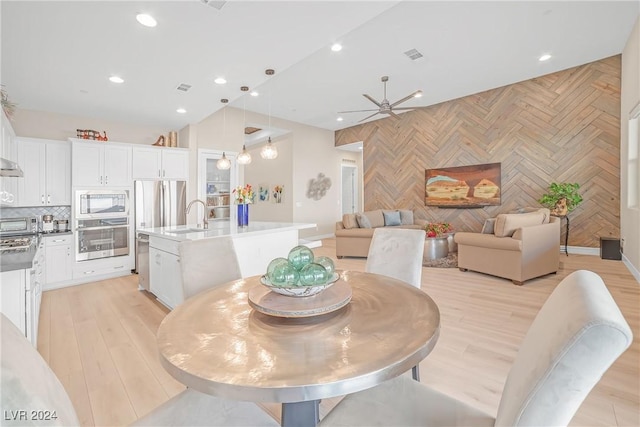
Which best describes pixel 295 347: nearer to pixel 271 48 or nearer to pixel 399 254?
pixel 399 254

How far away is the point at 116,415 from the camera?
5.41ft

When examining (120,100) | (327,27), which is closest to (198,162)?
(120,100)

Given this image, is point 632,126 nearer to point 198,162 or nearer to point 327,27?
point 327,27

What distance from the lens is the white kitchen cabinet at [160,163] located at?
4.99 meters

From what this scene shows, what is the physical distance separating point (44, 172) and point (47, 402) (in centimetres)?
531

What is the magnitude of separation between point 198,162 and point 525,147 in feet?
22.3

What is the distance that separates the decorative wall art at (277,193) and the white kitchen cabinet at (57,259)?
15.7ft

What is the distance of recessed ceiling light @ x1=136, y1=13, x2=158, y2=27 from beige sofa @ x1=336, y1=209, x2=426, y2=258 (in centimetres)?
444

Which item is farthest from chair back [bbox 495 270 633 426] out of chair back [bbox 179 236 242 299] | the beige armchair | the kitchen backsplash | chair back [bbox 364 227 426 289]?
the kitchen backsplash

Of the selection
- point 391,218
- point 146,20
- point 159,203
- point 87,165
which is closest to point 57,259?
point 87,165

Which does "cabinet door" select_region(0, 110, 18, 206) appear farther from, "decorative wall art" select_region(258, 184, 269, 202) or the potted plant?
the potted plant

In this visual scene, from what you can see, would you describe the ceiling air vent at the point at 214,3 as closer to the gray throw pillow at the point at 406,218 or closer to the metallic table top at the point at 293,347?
the metallic table top at the point at 293,347

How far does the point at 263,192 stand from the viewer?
28.8 ft

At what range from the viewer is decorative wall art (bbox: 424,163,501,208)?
20.6 feet
